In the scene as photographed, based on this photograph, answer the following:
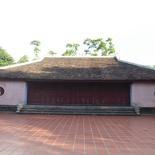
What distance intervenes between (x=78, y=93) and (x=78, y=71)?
1756 millimetres

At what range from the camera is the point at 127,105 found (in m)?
14.3

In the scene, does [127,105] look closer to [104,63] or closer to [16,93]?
[104,63]

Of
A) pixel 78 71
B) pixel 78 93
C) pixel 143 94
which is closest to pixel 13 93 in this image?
pixel 78 93

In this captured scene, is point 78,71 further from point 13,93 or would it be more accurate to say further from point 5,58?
point 5,58

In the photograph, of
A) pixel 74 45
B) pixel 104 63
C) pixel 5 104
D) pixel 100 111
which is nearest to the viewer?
pixel 100 111

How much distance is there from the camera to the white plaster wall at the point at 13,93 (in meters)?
14.1

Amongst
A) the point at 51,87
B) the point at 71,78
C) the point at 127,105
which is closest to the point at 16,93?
the point at 51,87

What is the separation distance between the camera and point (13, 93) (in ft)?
46.6

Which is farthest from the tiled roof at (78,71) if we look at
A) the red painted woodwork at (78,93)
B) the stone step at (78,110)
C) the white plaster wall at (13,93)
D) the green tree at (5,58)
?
the green tree at (5,58)

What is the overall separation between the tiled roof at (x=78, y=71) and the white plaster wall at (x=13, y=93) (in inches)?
28.5

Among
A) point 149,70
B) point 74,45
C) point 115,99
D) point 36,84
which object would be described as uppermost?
point 74,45

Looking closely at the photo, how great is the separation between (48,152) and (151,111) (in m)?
10.9

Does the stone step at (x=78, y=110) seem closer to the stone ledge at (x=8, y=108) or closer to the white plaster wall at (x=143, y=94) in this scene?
the stone ledge at (x=8, y=108)

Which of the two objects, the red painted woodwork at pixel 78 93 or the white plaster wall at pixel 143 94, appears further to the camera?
the red painted woodwork at pixel 78 93
